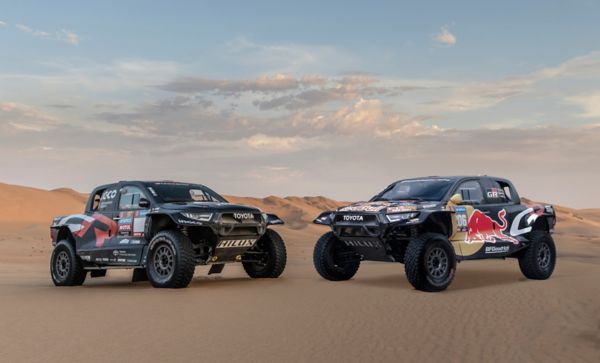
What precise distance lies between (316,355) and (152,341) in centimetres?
182

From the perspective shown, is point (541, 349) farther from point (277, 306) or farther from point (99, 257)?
point (99, 257)

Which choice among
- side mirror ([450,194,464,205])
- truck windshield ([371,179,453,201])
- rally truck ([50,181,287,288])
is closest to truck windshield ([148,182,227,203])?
rally truck ([50,181,287,288])

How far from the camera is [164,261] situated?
12.5m

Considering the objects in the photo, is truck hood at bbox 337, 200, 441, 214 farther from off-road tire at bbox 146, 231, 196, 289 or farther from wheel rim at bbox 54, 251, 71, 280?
wheel rim at bbox 54, 251, 71, 280

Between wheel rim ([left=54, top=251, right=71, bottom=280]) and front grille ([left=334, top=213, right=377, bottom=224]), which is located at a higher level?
front grille ([left=334, top=213, right=377, bottom=224])

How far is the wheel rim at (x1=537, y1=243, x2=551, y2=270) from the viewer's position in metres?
14.4

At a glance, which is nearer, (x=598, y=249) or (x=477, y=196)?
(x=477, y=196)

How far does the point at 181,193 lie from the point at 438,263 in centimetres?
487

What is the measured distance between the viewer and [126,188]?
45.9ft

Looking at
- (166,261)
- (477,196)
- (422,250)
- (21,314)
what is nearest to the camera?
(21,314)

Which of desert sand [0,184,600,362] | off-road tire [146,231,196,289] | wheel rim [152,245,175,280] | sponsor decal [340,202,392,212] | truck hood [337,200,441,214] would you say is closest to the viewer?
desert sand [0,184,600,362]

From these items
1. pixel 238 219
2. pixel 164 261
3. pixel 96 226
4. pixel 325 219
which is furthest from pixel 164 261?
pixel 325 219

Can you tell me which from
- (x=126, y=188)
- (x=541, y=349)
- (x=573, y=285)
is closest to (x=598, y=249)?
(x=573, y=285)

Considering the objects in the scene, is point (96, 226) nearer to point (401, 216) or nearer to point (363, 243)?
point (363, 243)
